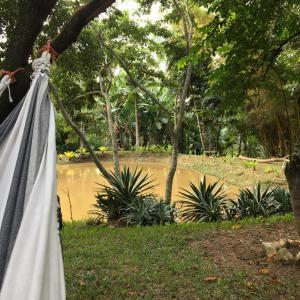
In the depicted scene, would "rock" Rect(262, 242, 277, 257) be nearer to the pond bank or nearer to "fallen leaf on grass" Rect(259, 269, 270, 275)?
"fallen leaf on grass" Rect(259, 269, 270, 275)

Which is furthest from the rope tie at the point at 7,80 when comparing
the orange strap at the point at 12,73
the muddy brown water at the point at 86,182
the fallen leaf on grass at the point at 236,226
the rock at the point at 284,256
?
the muddy brown water at the point at 86,182

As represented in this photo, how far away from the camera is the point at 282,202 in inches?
273

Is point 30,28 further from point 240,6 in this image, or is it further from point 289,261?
point 289,261

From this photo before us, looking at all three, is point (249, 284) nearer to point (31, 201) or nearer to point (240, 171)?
point (31, 201)

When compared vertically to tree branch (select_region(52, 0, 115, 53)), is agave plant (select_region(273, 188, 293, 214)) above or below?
below

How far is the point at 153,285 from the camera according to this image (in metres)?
3.07

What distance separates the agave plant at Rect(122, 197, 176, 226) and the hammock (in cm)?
435

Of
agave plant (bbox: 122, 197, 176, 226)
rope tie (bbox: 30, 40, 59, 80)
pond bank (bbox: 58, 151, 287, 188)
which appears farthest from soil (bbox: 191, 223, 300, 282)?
pond bank (bbox: 58, 151, 287, 188)

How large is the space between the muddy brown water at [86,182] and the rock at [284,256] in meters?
4.29

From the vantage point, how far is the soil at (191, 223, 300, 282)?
3412 mm

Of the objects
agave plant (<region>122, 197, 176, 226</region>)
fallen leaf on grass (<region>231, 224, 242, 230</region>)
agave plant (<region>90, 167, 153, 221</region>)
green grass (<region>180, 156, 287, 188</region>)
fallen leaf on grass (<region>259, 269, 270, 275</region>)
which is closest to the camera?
fallen leaf on grass (<region>259, 269, 270, 275</region>)

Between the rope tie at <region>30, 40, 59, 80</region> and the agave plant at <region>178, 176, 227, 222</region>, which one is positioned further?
the agave plant at <region>178, 176, 227, 222</region>

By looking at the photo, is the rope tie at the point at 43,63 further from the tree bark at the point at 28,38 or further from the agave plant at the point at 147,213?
the agave plant at the point at 147,213

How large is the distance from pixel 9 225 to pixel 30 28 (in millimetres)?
1144
